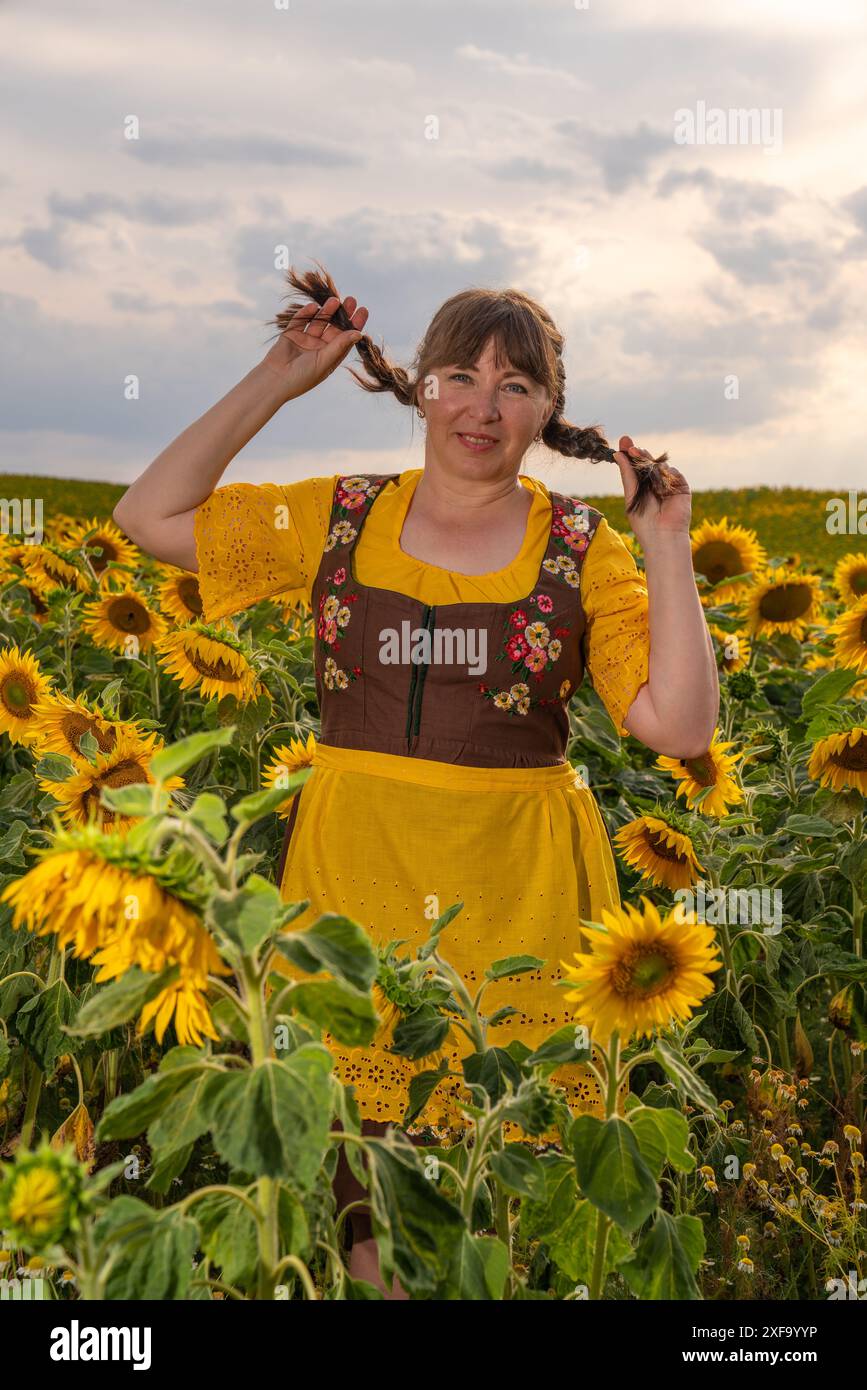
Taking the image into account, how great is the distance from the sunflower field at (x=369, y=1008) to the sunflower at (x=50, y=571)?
0.04 ft

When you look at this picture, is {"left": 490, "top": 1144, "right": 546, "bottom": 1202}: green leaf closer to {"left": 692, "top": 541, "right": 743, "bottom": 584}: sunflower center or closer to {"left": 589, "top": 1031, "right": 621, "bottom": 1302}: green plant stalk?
{"left": 589, "top": 1031, "right": 621, "bottom": 1302}: green plant stalk

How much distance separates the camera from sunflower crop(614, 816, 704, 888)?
2.99 metres

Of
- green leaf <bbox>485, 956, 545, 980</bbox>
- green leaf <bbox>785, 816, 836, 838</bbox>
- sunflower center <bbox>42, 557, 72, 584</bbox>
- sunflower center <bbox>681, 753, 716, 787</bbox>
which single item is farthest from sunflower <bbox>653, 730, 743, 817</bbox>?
sunflower center <bbox>42, 557, 72, 584</bbox>

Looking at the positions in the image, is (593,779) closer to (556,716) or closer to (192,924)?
(556,716)

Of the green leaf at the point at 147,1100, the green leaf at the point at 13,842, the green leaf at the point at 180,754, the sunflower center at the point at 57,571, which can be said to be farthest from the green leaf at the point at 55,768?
the sunflower center at the point at 57,571

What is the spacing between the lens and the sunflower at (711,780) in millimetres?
3227

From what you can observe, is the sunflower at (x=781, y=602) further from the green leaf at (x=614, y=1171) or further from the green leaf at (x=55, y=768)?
the green leaf at (x=614, y=1171)

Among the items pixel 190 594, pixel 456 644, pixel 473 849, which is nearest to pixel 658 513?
pixel 456 644

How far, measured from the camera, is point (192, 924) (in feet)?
3.81

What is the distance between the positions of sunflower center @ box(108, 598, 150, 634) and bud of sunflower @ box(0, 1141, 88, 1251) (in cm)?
332

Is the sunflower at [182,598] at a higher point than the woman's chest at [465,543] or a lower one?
higher

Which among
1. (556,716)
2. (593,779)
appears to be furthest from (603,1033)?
(593,779)
